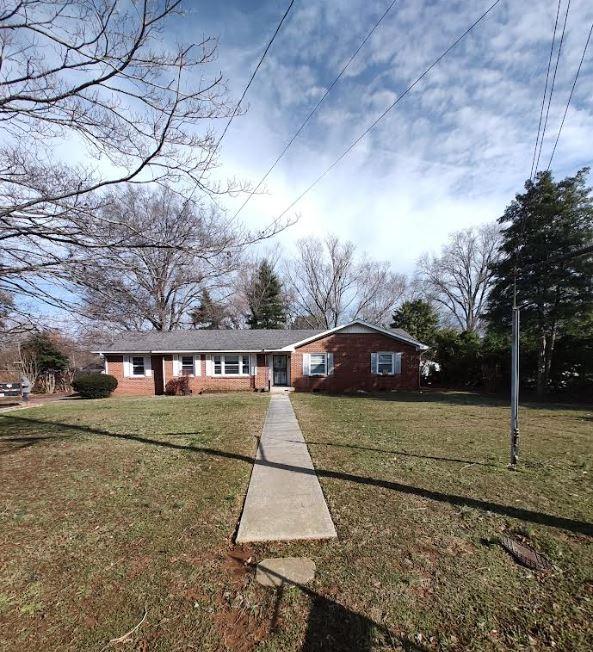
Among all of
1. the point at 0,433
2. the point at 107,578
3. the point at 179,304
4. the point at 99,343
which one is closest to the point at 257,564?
the point at 107,578

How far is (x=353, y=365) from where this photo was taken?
799 inches

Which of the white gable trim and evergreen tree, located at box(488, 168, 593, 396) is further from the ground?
evergreen tree, located at box(488, 168, 593, 396)

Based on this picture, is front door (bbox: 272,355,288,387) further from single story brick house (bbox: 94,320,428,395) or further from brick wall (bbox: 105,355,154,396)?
brick wall (bbox: 105,355,154,396)

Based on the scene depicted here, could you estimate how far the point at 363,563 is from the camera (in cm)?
315

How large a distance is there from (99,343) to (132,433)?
3544mm

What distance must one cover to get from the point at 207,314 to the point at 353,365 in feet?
53.9

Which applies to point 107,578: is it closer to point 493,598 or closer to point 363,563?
point 363,563

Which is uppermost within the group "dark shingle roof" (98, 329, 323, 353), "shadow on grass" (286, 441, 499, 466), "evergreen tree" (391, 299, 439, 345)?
"evergreen tree" (391, 299, 439, 345)

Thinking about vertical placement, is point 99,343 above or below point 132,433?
above

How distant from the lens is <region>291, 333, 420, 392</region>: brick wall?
2025 cm

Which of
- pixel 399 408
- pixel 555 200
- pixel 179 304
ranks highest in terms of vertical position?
pixel 555 200

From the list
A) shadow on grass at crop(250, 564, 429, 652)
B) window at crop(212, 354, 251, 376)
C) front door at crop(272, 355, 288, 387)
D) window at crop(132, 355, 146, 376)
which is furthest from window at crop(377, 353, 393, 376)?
shadow on grass at crop(250, 564, 429, 652)

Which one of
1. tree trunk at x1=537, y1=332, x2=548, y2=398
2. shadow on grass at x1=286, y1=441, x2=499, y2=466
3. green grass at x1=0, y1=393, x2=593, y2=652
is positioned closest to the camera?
green grass at x1=0, y1=393, x2=593, y2=652

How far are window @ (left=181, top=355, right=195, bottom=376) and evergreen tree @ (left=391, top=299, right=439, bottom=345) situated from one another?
1652 centimetres
